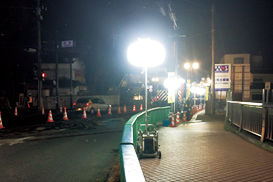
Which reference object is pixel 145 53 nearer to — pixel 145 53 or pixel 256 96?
pixel 145 53

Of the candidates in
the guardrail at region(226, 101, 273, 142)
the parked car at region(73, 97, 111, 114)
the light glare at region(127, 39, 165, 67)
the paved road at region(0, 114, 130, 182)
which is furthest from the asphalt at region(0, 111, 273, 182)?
the parked car at region(73, 97, 111, 114)

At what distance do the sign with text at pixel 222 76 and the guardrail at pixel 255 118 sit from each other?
34.7ft

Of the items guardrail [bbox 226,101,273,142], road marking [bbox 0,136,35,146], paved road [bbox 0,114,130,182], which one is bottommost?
road marking [bbox 0,136,35,146]

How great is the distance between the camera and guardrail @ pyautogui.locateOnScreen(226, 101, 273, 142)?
7977 millimetres

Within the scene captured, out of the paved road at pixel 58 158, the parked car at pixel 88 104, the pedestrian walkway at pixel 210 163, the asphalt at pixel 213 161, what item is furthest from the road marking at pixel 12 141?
the parked car at pixel 88 104

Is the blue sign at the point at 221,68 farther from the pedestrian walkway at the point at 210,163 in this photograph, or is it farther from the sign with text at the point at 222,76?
the pedestrian walkway at the point at 210,163

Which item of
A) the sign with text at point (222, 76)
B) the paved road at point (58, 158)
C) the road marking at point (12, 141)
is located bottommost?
the road marking at point (12, 141)

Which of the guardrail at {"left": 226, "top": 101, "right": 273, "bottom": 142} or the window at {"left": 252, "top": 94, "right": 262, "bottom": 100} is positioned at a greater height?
the guardrail at {"left": 226, "top": 101, "right": 273, "bottom": 142}

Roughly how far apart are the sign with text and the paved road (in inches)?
545

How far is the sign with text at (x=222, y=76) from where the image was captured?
22.5 meters

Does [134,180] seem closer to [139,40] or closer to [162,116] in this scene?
[139,40]

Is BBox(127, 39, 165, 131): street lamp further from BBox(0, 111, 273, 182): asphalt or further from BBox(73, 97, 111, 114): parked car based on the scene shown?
BBox(73, 97, 111, 114): parked car

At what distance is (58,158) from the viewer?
7875mm

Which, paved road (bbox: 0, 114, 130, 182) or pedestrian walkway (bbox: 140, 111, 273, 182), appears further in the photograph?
paved road (bbox: 0, 114, 130, 182)
